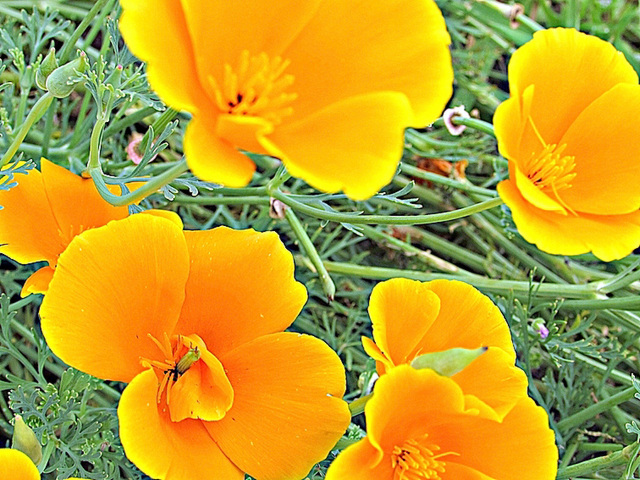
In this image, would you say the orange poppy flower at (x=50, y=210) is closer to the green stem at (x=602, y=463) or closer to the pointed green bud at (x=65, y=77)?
the pointed green bud at (x=65, y=77)

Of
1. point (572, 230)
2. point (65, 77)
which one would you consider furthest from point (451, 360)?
point (65, 77)

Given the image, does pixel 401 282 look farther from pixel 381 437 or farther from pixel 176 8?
pixel 176 8

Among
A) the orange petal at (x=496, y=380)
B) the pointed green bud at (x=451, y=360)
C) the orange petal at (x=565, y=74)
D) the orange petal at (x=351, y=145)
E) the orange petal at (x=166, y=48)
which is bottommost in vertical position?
the orange petal at (x=496, y=380)

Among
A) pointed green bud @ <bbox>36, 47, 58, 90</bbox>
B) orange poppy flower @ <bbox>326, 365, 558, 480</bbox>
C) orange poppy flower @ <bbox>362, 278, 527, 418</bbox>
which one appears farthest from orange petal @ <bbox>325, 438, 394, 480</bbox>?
pointed green bud @ <bbox>36, 47, 58, 90</bbox>

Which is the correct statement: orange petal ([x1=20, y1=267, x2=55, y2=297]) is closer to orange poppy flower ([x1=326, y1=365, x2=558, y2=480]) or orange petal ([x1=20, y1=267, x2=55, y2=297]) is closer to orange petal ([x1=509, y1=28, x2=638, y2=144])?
orange poppy flower ([x1=326, y1=365, x2=558, y2=480])

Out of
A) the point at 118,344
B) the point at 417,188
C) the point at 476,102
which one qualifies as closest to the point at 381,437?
the point at 118,344

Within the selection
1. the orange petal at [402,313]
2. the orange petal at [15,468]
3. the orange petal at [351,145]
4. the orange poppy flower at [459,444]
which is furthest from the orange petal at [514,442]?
the orange petal at [15,468]
